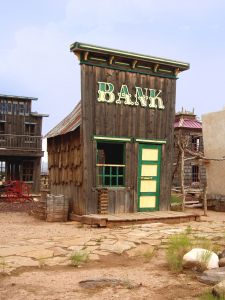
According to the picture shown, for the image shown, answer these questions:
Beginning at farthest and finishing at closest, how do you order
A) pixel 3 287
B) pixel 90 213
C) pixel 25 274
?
pixel 90 213
pixel 25 274
pixel 3 287

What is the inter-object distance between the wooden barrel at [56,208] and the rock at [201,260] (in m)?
6.42

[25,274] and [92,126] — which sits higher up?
[92,126]

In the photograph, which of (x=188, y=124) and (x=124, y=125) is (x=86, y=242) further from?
(x=188, y=124)

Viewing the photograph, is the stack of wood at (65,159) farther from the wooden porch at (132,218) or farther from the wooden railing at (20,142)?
the wooden railing at (20,142)

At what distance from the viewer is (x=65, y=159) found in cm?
1303

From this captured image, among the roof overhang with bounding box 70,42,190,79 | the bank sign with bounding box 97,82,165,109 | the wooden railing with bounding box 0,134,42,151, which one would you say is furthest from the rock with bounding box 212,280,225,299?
the wooden railing with bounding box 0,134,42,151

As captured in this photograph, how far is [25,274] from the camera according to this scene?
571 cm

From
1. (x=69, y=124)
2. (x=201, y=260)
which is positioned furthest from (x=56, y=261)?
(x=69, y=124)

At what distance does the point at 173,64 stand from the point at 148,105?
1588mm

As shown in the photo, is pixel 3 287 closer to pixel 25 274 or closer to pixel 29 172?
pixel 25 274

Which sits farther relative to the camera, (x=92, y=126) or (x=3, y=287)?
(x=92, y=126)

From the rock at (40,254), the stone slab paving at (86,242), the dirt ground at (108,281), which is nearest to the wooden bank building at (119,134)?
the stone slab paving at (86,242)

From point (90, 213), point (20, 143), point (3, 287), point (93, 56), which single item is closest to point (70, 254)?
point (3, 287)

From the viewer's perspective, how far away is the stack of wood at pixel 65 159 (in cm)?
1209
